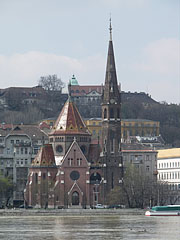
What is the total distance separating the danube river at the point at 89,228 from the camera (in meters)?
140

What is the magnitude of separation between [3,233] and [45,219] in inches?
1523

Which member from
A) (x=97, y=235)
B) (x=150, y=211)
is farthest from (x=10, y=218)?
(x=97, y=235)

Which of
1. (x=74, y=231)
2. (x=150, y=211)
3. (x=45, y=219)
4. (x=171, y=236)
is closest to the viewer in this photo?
(x=171, y=236)

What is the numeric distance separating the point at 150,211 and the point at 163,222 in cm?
2563

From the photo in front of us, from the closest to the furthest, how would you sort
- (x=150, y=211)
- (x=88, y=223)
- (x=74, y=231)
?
(x=74, y=231)
(x=88, y=223)
(x=150, y=211)

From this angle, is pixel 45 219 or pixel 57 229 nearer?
pixel 57 229

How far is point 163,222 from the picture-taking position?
174250mm

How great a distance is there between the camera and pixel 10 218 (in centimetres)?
19188

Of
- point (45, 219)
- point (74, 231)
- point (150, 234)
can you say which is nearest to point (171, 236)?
point (150, 234)

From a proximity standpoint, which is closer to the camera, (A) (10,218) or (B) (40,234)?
(B) (40,234)

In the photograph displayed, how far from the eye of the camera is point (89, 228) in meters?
156

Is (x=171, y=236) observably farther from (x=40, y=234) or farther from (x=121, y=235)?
(x=40, y=234)

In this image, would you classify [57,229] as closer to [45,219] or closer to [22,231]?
[22,231]

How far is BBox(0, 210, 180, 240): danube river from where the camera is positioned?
14025 centimetres
